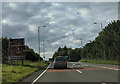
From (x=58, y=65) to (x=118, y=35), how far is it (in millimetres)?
22114

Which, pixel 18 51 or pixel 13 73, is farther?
pixel 18 51

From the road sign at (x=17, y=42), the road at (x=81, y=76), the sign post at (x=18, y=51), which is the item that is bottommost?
the road at (x=81, y=76)

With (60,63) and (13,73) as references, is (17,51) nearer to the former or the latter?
(60,63)

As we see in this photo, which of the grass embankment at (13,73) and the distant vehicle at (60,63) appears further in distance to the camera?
the distant vehicle at (60,63)

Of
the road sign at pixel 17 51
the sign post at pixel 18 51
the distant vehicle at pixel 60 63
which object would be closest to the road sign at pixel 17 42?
the sign post at pixel 18 51

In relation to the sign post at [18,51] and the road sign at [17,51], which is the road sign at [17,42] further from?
the road sign at [17,51]

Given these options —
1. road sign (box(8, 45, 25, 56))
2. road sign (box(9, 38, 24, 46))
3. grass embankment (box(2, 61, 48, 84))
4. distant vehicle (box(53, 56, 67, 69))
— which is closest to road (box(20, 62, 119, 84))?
grass embankment (box(2, 61, 48, 84))

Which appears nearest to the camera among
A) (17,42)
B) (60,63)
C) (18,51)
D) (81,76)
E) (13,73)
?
(81,76)

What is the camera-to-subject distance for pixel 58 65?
24766mm

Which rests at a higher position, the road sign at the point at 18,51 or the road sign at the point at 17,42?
the road sign at the point at 17,42

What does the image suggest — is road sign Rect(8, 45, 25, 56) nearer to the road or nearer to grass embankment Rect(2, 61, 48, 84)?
grass embankment Rect(2, 61, 48, 84)

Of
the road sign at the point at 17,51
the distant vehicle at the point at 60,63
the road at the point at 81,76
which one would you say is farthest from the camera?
the road sign at the point at 17,51

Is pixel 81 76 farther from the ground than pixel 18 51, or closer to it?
closer to it

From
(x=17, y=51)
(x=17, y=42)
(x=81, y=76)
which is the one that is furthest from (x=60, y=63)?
(x=81, y=76)
